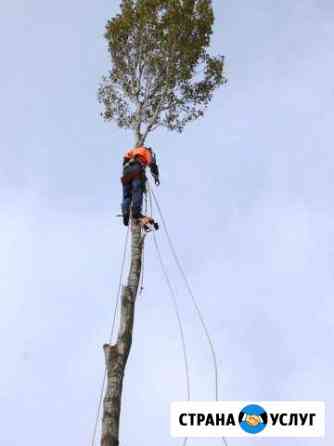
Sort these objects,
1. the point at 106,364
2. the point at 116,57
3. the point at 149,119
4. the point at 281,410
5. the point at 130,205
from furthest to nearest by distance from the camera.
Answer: the point at 116,57
the point at 149,119
the point at 130,205
the point at 281,410
the point at 106,364

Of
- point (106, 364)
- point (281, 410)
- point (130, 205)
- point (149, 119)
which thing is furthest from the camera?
point (149, 119)

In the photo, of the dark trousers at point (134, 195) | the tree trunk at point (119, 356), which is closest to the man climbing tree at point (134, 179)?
the dark trousers at point (134, 195)

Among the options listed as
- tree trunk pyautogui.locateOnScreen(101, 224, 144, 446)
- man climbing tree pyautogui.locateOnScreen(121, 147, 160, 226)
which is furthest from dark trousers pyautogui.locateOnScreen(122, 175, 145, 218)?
tree trunk pyautogui.locateOnScreen(101, 224, 144, 446)

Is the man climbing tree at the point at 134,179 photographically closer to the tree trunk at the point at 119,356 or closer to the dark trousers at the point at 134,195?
the dark trousers at the point at 134,195

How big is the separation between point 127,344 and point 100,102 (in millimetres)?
7915

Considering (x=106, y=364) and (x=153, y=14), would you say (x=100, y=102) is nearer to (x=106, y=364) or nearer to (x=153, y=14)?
(x=153, y=14)

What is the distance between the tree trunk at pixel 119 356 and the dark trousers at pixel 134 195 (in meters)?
0.71

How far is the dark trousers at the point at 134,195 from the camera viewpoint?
39.5ft

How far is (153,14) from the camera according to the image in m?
15.9

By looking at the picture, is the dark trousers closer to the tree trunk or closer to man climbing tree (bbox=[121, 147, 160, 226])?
man climbing tree (bbox=[121, 147, 160, 226])

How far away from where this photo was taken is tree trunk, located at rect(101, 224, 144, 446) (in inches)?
367

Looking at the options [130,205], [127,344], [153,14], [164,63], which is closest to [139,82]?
[164,63]

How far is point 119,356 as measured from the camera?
32.9 feet

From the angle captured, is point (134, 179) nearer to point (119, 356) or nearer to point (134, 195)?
point (134, 195)
